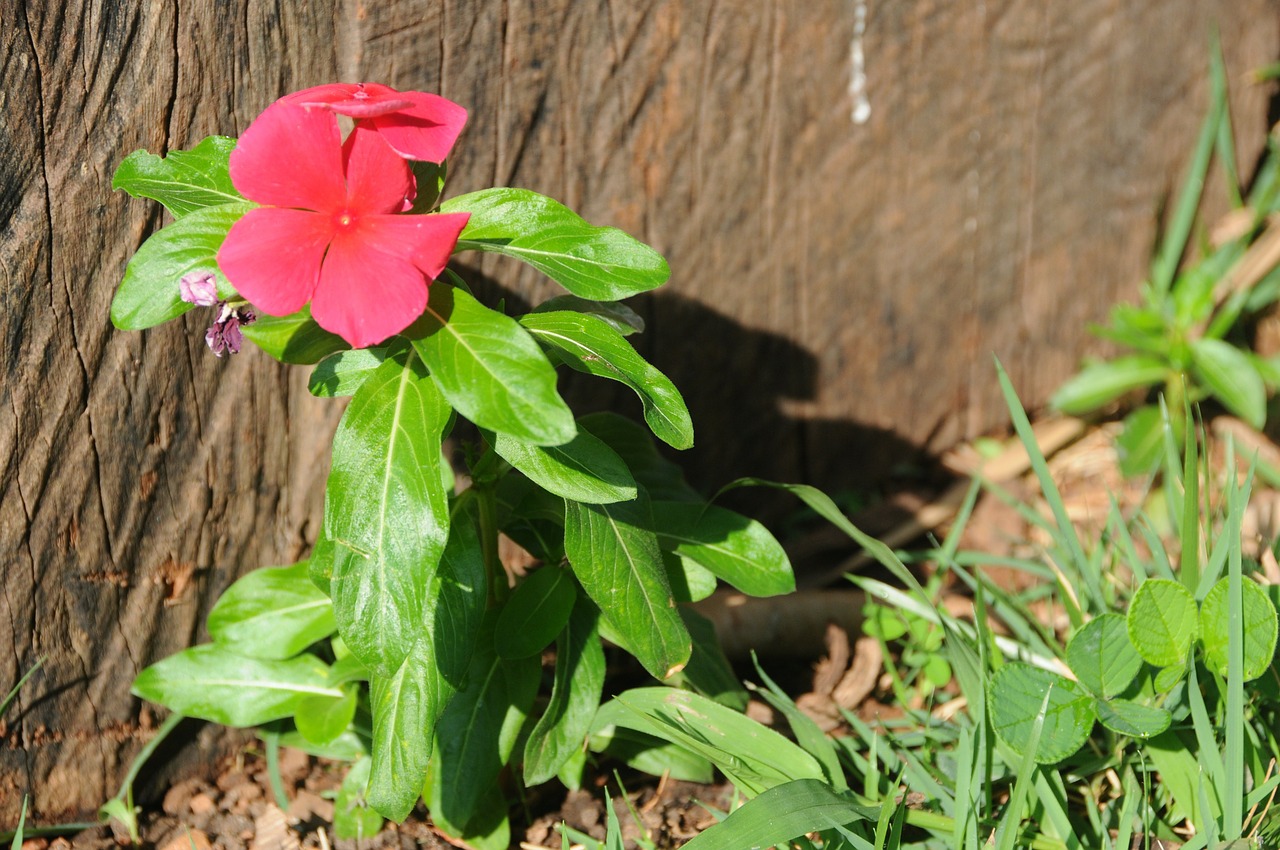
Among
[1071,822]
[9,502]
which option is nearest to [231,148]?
[9,502]

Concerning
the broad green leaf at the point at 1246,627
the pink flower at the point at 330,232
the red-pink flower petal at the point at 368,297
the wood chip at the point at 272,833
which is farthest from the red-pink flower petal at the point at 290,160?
the broad green leaf at the point at 1246,627

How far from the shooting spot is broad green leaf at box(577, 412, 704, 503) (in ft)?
6.56

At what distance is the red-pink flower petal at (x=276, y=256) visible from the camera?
132cm

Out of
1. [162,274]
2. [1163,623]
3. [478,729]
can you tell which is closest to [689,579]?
[478,729]

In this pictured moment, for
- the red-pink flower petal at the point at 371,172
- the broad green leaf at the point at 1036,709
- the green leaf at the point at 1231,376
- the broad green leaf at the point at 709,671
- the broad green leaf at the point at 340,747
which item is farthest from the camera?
the green leaf at the point at 1231,376

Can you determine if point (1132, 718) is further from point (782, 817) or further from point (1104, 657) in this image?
point (782, 817)

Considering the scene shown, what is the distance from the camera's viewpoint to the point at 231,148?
1590mm

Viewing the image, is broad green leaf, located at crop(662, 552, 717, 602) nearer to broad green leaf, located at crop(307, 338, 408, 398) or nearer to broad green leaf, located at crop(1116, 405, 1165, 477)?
broad green leaf, located at crop(307, 338, 408, 398)

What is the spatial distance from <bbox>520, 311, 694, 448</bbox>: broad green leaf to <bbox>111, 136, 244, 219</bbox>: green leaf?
1.54ft

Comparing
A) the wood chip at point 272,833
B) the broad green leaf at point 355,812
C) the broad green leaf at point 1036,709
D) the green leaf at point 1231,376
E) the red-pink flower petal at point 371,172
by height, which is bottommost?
the wood chip at point 272,833

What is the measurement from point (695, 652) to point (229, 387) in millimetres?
939

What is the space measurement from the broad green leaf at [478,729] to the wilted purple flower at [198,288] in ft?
2.29

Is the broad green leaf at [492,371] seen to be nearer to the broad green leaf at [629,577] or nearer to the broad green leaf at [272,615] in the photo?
the broad green leaf at [629,577]

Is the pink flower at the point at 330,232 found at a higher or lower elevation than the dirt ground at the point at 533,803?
higher
